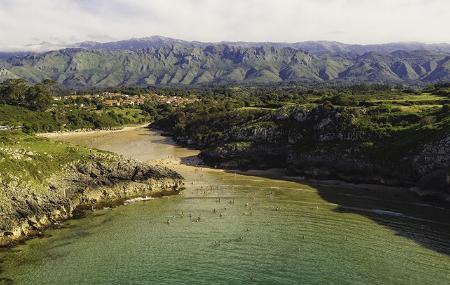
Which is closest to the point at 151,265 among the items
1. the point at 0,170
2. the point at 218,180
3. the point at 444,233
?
the point at 0,170

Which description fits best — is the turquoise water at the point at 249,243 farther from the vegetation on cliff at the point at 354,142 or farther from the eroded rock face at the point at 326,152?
the vegetation on cliff at the point at 354,142

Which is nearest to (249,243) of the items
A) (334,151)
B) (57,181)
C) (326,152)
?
(57,181)

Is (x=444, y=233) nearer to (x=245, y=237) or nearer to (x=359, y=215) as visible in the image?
(x=359, y=215)

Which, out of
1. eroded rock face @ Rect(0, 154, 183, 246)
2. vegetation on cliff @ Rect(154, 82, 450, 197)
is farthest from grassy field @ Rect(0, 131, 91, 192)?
vegetation on cliff @ Rect(154, 82, 450, 197)

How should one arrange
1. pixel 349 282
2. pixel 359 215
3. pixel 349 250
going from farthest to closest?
pixel 359 215 → pixel 349 250 → pixel 349 282

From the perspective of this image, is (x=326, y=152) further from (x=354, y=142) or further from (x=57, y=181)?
(x=57, y=181)

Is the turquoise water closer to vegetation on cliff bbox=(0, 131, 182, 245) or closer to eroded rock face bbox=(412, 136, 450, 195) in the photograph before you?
vegetation on cliff bbox=(0, 131, 182, 245)
